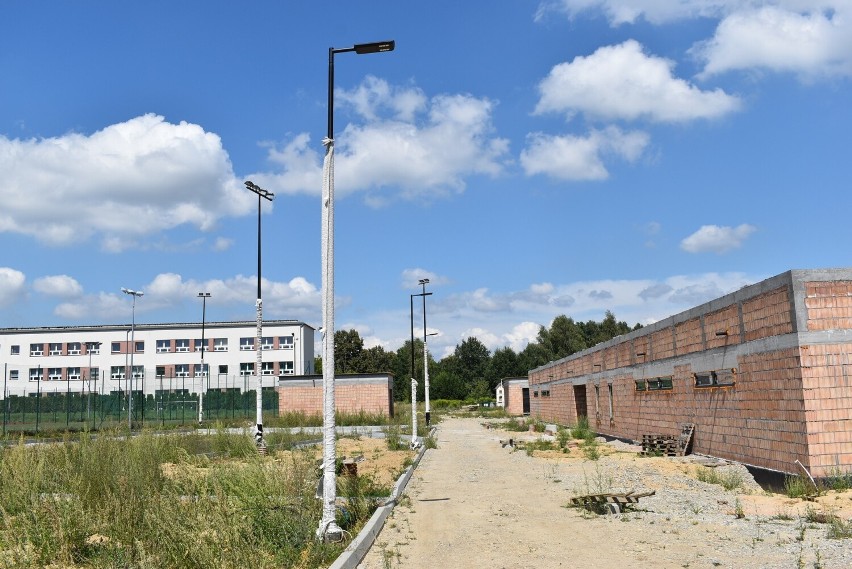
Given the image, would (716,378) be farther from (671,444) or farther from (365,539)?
(365,539)

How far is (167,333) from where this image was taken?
78500 mm

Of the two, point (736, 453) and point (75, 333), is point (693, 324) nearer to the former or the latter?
point (736, 453)

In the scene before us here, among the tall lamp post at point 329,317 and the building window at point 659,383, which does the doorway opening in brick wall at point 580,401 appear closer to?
the building window at point 659,383

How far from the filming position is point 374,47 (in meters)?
11.8

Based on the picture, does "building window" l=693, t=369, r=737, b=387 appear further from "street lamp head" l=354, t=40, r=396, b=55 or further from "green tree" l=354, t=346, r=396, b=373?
"green tree" l=354, t=346, r=396, b=373

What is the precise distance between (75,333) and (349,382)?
1766 inches

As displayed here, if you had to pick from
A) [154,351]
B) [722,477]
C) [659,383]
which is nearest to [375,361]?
[154,351]

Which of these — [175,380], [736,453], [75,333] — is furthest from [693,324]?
[75,333]

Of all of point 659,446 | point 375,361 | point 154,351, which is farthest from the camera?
point 375,361

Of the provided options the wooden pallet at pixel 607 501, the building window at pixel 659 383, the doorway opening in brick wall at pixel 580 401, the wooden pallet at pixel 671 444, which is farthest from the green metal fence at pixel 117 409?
the wooden pallet at pixel 607 501

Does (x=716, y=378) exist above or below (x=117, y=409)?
above

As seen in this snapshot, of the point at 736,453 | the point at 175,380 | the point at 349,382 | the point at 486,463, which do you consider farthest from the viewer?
the point at 175,380

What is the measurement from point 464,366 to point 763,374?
358 ft

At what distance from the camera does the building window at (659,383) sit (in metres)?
23.7
